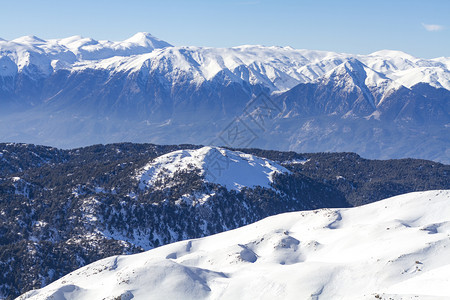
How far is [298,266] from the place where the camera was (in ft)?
418

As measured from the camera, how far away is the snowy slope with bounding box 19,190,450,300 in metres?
116

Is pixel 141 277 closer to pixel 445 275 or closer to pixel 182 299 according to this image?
pixel 182 299

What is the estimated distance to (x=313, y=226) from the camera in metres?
163

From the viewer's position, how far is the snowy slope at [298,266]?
115913 mm

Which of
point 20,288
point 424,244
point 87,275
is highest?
point 424,244

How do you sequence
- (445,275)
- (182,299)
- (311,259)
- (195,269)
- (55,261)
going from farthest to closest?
(55,261) < (311,259) < (195,269) < (182,299) < (445,275)

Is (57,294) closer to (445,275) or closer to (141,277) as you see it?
(141,277)

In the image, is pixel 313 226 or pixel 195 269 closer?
pixel 195 269

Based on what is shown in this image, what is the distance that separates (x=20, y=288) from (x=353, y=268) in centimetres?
8895

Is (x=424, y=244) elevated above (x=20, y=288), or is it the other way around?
(x=424, y=244)

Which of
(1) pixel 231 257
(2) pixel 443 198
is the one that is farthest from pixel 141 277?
(2) pixel 443 198

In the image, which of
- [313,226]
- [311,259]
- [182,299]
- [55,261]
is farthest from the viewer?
[55,261]

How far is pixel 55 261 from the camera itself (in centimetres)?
17812

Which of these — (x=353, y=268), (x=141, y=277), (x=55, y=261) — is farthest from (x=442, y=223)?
(x=55, y=261)
